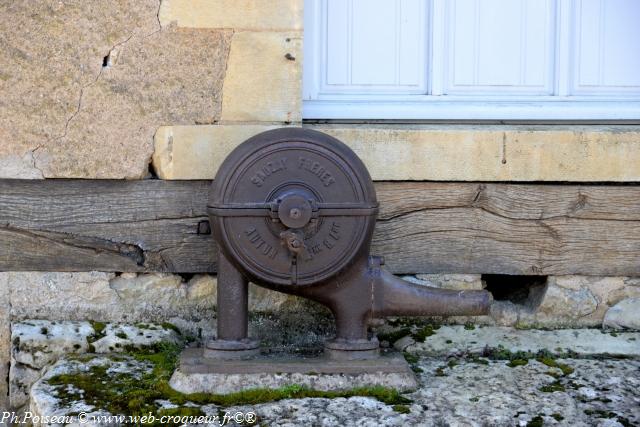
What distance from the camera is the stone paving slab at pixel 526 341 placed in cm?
404

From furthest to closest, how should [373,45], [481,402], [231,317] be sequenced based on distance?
[373,45]
[231,317]
[481,402]

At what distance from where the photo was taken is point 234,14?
3963 mm

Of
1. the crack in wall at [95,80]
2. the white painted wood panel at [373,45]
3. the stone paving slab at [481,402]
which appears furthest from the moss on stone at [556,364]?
the crack in wall at [95,80]

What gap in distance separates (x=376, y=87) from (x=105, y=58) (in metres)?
1.24

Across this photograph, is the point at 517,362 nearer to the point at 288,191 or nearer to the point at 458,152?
the point at 458,152

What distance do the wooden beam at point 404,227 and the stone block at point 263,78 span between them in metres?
0.40

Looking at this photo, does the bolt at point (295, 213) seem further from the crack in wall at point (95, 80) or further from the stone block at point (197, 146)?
the crack in wall at point (95, 80)

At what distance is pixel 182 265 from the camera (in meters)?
4.10

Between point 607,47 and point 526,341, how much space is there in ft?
4.78

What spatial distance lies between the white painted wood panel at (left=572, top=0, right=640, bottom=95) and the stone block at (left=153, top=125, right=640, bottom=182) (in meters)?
0.35

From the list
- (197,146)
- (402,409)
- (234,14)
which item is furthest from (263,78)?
(402,409)

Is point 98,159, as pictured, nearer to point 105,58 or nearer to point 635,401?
point 105,58

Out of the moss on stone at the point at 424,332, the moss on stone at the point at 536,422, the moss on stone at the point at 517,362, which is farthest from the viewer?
the moss on stone at the point at 424,332

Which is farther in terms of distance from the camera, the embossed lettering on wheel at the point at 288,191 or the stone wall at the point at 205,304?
the stone wall at the point at 205,304
